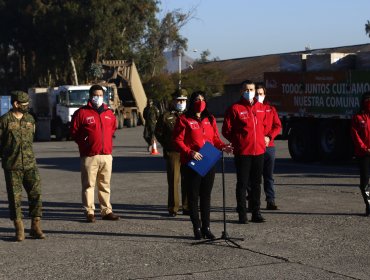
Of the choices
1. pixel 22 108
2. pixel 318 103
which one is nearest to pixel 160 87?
pixel 318 103

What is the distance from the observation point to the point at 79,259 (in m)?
9.01

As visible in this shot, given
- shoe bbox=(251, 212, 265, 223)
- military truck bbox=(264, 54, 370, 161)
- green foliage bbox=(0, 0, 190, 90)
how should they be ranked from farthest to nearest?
green foliage bbox=(0, 0, 190, 90) → military truck bbox=(264, 54, 370, 161) → shoe bbox=(251, 212, 265, 223)

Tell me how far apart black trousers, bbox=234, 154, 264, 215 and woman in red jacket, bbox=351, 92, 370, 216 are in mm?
1512

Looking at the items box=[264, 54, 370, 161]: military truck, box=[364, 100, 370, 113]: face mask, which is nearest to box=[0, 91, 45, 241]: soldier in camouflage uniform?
box=[364, 100, 370, 113]: face mask

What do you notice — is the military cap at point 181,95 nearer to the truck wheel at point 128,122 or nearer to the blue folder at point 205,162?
the blue folder at point 205,162

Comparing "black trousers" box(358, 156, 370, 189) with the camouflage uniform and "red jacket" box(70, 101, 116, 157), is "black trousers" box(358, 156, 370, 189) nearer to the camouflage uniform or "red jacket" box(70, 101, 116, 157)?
"red jacket" box(70, 101, 116, 157)

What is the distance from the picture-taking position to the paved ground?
8.28 metres

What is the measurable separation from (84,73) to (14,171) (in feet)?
181

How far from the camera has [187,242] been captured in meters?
9.88

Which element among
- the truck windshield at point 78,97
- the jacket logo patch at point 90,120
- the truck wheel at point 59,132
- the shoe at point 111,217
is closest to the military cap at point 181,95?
the jacket logo patch at point 90,120

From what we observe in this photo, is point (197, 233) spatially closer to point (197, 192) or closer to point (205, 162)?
point (197, 192)

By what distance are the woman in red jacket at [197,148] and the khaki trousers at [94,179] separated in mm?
1958

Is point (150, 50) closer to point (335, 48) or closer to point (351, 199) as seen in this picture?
point (335, 48)

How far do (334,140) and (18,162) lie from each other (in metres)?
12.4
